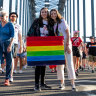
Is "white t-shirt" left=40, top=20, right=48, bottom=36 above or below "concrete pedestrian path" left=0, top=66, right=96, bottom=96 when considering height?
above

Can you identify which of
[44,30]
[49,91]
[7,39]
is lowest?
[49,91]

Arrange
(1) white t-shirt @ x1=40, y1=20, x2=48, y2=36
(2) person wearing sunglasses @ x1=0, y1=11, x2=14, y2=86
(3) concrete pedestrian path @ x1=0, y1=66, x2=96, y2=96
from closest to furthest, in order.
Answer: (3) concrete pedestrian path @ x1=0, y1=66, x2=96, y2=96 → (1) white t-shirt @ x1=40, y1=20, x2=48, y2=36 → (2) person wearing sunglasses @ x1=0, y1=11, x2=14, y2=86

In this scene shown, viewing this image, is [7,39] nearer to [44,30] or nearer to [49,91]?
[44,30]

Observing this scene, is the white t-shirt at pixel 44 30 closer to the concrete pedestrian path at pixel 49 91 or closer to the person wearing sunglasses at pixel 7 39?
the person wearing sunglasses at pixel 7 39

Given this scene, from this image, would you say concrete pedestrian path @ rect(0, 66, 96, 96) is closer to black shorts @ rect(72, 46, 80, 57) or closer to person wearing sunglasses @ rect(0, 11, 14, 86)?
person wearing sunglasses @ rect(0, 11, 14, 86)

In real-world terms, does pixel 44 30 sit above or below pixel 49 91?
above

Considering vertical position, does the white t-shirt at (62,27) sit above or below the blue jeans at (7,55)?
above

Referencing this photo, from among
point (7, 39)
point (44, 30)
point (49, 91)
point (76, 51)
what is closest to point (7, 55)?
point (7, 39)

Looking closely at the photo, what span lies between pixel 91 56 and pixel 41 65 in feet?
16.6

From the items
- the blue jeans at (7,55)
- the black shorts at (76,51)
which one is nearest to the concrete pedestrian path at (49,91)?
the blue jeans at (7,55)

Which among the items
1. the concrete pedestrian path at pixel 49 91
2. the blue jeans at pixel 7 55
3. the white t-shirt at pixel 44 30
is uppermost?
the white t-shirt at pixel 44 30

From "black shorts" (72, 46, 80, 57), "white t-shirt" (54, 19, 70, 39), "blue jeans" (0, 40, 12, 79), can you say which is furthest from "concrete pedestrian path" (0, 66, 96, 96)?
"black shorts" (72, 46, 80, 57)

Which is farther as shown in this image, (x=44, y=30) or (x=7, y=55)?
(x=7, y=55)

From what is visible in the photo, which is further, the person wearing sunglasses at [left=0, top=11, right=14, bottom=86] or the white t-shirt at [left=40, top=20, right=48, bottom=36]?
the person wearing sunglasses at [left=0, top=11, right=14, bottom=86]
